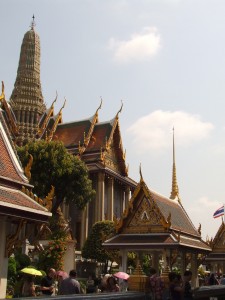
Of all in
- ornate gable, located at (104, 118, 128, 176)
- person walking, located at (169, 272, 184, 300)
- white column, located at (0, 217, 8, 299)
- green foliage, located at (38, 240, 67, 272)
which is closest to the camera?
person walking, located at (169, 272, 184, 300)

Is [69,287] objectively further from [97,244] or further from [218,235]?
[97,244]

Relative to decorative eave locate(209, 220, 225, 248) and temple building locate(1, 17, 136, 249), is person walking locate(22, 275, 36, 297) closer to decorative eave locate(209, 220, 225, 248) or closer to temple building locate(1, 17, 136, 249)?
decorative eave locate(209, 220, 225, 248)

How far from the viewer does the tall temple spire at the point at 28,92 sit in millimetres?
50406

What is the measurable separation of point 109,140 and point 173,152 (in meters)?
7.44

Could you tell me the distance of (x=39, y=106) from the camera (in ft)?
177

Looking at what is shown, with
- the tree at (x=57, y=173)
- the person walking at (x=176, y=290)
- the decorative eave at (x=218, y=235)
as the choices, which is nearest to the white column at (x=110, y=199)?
the tree at (x=57, y=173)

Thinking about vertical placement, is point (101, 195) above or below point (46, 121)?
below

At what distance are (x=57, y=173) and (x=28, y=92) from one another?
23164 millimetres

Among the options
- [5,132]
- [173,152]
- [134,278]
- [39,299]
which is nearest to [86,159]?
[173,152]

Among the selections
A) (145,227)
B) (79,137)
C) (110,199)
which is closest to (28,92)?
(79,137)

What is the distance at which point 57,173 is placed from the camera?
3312cm

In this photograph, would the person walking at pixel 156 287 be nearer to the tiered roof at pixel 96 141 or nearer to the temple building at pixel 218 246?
the temple building at pixel 218 246

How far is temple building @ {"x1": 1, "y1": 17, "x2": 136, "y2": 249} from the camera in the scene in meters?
47.3

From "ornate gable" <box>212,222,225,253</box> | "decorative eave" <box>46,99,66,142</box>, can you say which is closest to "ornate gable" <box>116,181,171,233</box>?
"ornate gable" <box>212,222,225,253</box>
